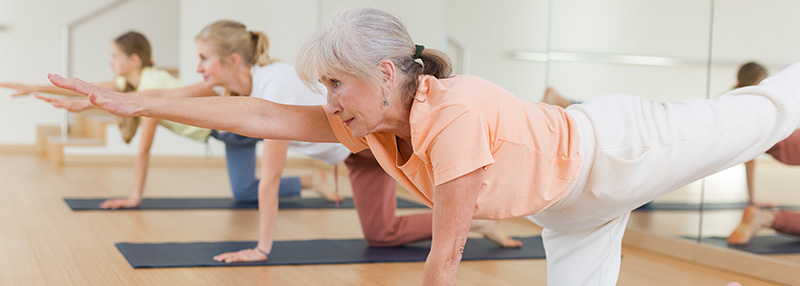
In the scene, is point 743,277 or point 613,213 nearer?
point 613,213

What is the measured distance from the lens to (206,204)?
3.81m

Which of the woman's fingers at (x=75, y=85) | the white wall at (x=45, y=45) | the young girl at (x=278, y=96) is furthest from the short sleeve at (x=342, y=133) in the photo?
the white wall at (x=45, y=45)

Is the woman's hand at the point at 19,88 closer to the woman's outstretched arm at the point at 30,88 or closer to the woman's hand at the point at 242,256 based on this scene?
the woman's outstretched arm at the point at 30,88

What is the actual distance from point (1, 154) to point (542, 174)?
6.10m

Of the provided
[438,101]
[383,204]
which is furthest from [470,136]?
[383,204]

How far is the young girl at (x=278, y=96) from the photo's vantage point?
2.53 m

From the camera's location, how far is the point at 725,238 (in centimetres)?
267

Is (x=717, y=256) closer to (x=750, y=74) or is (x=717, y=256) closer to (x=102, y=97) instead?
(x=750, y=74)

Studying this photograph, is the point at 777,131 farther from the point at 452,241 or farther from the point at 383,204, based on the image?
the point at 383,204

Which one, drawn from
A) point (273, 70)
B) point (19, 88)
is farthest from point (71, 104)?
point (273, 70)

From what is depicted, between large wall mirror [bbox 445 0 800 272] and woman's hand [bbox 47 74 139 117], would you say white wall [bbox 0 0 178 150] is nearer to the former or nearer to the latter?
large wall mirror [bbox 445 0 800 272]

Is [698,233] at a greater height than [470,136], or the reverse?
[470,136]

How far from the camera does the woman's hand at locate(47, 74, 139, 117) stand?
1.40m

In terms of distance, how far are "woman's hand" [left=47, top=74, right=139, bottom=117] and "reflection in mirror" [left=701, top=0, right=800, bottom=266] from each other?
1.97 m
